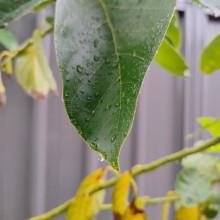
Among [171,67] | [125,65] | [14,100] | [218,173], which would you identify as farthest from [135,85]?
[14,100]

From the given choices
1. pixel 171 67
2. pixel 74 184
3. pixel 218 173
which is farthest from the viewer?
pixel 74 184

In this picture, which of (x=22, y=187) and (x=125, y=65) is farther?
(x=22, y=187)

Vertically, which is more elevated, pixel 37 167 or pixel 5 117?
pixel 5 117

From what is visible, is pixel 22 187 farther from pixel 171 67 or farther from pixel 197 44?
pixel 171 67

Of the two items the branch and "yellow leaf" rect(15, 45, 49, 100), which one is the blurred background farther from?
the branch

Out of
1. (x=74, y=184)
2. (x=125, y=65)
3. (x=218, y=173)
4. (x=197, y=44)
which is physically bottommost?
(x=74, y=184)

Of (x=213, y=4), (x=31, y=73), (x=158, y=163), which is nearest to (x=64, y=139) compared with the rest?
(x=31, y=73)

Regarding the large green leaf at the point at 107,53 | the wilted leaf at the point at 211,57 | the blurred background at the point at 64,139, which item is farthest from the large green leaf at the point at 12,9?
the blurred background at the point at 64,139

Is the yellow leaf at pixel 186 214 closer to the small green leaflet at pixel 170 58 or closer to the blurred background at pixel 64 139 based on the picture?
the small green leaflet at pixel 170 58
